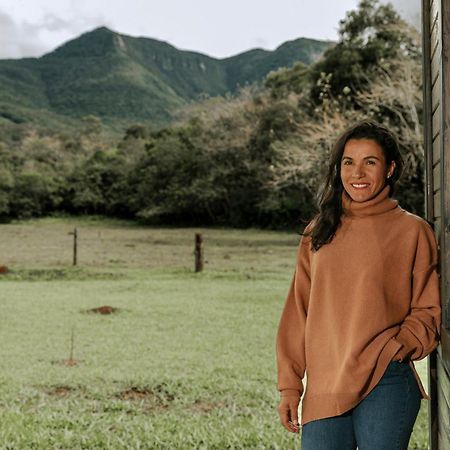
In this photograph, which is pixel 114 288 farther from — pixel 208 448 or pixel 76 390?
pixel 208 448

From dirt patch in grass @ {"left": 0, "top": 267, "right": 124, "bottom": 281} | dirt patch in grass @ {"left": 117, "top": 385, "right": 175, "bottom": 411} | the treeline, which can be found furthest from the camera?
the treeline

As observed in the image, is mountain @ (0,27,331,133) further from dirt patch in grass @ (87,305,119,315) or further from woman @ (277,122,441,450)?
woman @ (277,122,441,450)

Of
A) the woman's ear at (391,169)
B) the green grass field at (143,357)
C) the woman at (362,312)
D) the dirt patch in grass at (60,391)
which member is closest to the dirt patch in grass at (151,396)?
the green grass field at (143,357)

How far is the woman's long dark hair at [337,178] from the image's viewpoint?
65.1 inches

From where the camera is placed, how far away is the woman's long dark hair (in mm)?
1654

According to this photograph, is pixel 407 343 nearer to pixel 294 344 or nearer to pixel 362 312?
pixel 362 312

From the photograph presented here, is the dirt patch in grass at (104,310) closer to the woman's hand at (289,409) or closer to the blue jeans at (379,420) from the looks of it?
the woman's hand at (289,409)

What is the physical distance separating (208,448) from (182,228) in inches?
809

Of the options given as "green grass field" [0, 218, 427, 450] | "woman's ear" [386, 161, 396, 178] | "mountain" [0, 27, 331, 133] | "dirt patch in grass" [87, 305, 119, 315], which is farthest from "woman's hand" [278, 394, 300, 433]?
"mountain" [0, 27, 331, 133]

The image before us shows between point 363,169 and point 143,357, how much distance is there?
4947 mm

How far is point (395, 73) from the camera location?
15.4 metres

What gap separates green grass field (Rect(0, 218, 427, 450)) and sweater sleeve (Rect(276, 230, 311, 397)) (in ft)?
6.94

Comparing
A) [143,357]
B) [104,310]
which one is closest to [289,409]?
[143,357]

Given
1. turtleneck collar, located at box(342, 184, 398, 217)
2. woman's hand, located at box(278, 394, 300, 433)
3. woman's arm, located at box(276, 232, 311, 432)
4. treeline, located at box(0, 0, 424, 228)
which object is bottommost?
woman's hand, located at box(278, 394, 300, 433)
